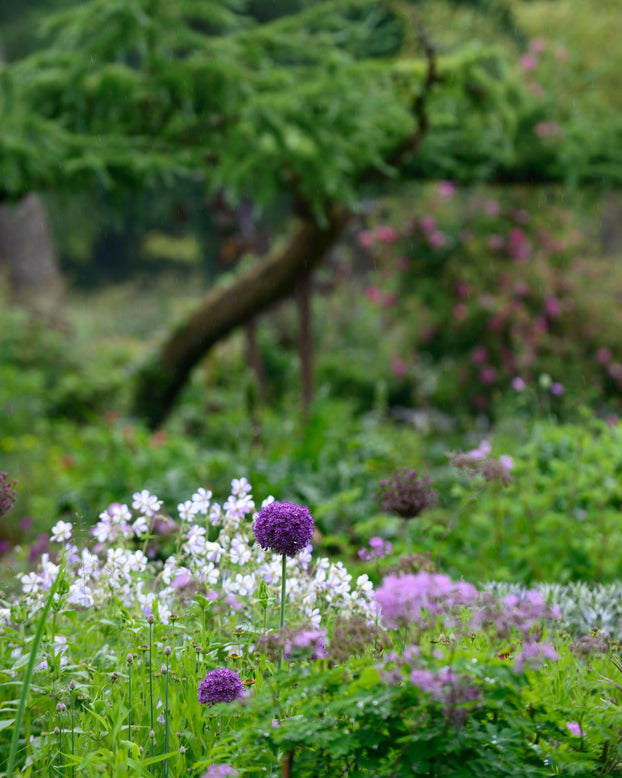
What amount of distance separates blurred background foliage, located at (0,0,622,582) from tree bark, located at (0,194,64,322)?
1.06 metres

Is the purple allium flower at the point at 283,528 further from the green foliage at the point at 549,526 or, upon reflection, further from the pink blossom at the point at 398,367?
the pink blossom at the point at 398,367

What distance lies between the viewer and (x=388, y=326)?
39.7 ft

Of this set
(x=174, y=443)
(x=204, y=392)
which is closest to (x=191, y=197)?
(x=204, y=392)

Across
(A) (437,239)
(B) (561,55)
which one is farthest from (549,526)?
(B) (561,55)

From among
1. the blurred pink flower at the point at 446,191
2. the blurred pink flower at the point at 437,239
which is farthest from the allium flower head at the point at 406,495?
the blurred pink flower at the point at 446,191

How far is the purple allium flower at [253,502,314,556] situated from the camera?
179 centimetres

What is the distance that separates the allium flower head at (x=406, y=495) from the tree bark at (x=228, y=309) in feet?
13.9

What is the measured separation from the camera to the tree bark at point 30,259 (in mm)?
14094

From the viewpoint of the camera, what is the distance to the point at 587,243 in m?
11.2

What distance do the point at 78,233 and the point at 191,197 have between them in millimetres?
10375

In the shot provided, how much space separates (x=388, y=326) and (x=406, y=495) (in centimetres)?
945

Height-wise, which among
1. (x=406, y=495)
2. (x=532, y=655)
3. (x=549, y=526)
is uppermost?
(x=532, y=655)

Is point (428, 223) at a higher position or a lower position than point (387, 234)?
higher

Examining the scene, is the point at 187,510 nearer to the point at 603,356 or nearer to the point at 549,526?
the point at 549,526
